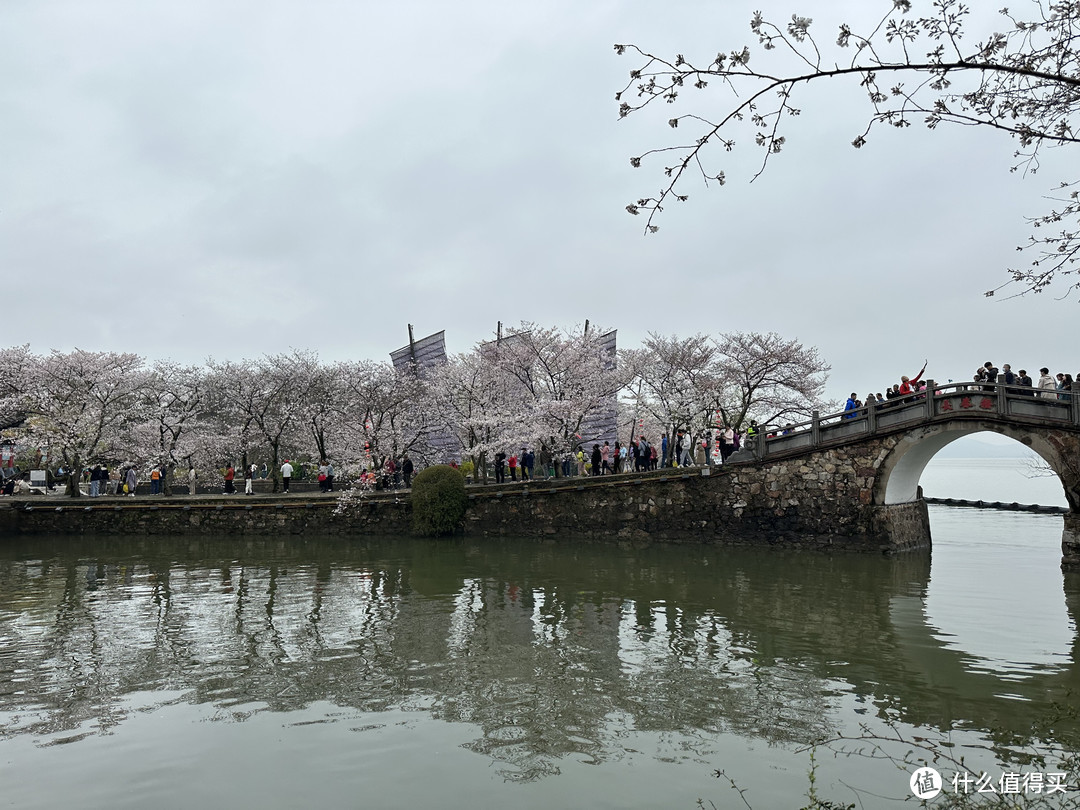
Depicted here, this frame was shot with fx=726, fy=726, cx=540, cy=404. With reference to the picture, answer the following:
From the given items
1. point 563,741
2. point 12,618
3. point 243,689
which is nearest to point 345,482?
point 12,618

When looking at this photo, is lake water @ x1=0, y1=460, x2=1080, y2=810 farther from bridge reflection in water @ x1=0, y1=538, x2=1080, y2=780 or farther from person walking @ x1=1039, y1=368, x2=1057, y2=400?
person walking @ x1=1039, y1=368, x2=1057, y2=400

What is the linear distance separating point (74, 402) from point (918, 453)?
3682 centimetres

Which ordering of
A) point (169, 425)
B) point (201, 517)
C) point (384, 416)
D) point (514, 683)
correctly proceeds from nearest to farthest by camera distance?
point (514, 683), point (201, 517), point (384, 416), point (169, 425)

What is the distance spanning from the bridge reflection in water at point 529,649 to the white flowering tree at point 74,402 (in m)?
15.1

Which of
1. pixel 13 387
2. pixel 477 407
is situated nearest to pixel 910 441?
pixel 477 407

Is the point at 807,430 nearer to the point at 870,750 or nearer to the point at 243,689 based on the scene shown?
the point at 870,750

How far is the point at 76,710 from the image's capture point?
28.0 feet

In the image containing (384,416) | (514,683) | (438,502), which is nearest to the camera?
(514,683)

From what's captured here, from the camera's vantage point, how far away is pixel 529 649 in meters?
11.4

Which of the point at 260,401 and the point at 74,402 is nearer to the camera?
the point at 74,402

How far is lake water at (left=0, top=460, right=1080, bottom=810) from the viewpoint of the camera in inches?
259

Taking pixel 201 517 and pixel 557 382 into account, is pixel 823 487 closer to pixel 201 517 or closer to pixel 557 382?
pixel 557 382

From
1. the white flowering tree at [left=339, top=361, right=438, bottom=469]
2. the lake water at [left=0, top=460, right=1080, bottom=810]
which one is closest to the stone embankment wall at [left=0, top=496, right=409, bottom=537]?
the white flowering tree at [left=339, top=361, right=438, bottom=469]

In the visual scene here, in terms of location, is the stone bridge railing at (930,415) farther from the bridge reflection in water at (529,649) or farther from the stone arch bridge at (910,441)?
the bridge reflection in water at (529,649)
